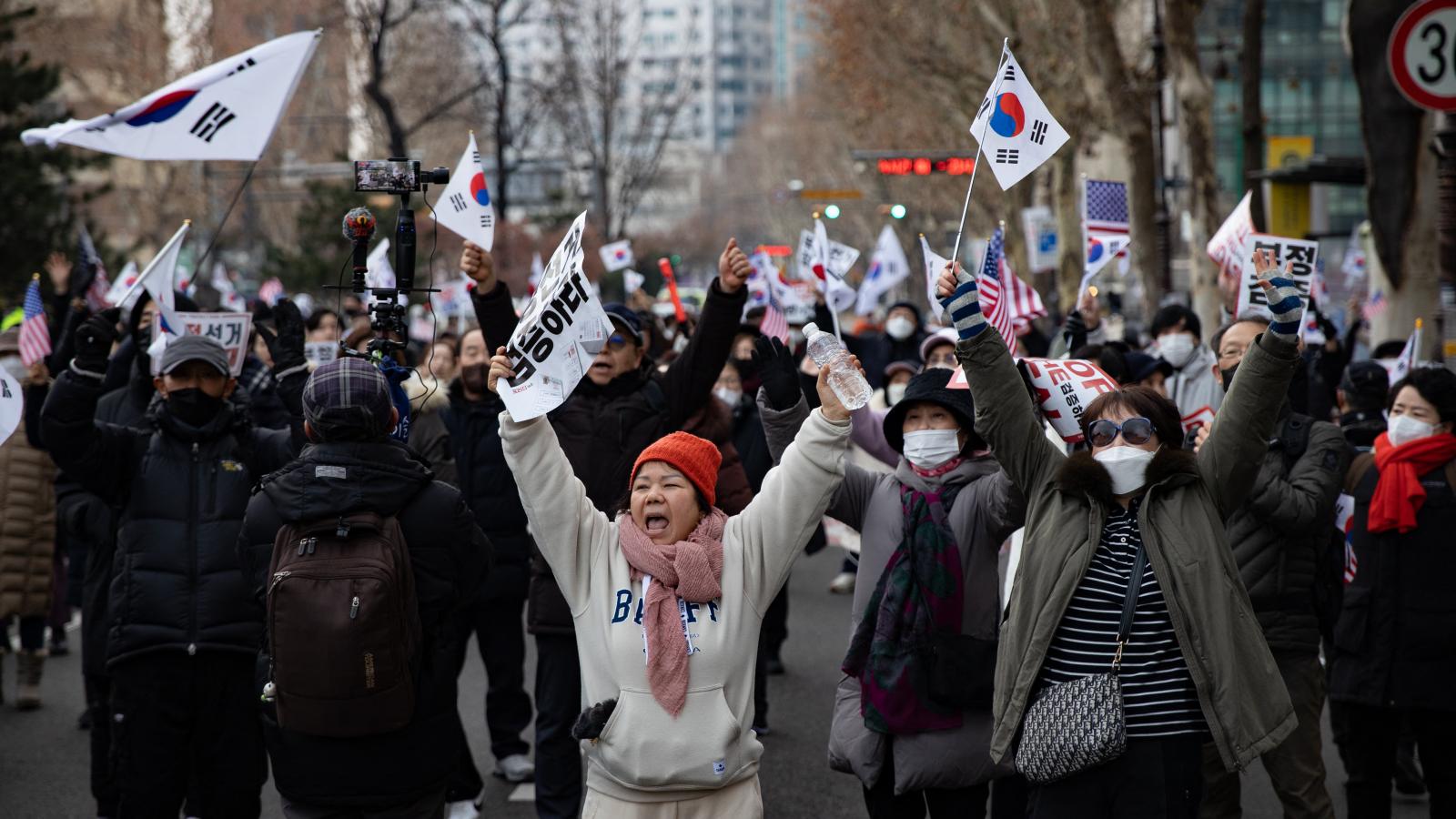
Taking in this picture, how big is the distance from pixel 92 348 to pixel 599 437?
1883 millimetres

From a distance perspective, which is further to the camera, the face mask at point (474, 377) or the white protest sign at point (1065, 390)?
the face mask at point (474, 377)

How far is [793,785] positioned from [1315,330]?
4.85 metres

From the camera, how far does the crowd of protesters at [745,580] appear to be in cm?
429

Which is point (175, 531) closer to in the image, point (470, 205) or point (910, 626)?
→ point (470, 205)

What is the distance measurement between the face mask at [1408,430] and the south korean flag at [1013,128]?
5.75 feet

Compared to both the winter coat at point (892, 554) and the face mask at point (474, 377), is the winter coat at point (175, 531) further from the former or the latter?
the face mask at point (474, 377)

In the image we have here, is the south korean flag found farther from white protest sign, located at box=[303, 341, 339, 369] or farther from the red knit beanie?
white protest sign, located at box=[303, 341, 339, 369]

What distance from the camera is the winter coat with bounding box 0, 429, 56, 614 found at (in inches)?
356

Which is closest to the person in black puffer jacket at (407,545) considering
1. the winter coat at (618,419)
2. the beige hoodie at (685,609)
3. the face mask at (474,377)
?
the beige hoodie at (685,609)

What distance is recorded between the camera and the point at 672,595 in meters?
4.31

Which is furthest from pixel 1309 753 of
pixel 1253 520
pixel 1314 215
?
pixel 1314 215

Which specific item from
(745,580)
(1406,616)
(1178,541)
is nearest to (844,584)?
(1406,616)

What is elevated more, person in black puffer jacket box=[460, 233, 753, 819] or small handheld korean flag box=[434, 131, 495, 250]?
small handheld korean flag box=[434, 131, 495, 250]

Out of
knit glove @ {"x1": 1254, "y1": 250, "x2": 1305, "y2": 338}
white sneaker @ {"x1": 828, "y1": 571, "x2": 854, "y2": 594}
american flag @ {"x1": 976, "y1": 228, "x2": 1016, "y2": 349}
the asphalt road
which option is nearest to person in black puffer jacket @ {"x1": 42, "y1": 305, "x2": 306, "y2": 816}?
the asphalt road
